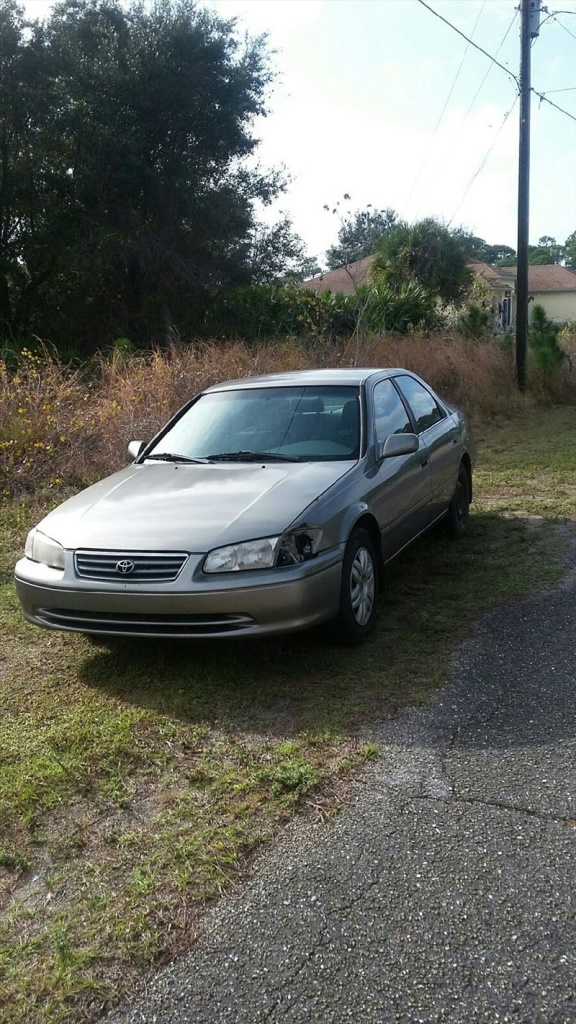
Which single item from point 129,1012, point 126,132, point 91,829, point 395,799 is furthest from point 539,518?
point 126,132

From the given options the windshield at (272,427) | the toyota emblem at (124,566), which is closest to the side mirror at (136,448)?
the windshield at (272,427)

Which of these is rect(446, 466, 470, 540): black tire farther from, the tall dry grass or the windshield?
the tall dry grass

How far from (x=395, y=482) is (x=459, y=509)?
6.59ft

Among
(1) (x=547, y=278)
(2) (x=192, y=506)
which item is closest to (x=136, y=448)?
(2) (x=192, y=506)

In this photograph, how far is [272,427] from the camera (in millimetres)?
5812

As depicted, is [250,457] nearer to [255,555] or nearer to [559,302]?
Result: [255,555]

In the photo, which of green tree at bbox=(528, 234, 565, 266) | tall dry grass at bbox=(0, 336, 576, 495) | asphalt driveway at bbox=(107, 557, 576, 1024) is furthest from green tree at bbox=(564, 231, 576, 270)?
asphalt driveway at bbox=(107, 557, 576, 1024)

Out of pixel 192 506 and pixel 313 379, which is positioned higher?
pixel 313 379

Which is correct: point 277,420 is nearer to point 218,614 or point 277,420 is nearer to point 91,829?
point 218,614

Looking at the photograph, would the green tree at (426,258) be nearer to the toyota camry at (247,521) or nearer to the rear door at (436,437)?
the rear door at (436,437)

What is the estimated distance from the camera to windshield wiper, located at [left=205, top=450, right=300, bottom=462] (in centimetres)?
544

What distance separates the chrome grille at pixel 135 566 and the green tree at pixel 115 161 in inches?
803

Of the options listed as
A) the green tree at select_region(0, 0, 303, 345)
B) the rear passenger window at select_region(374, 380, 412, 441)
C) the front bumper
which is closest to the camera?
the front bumper

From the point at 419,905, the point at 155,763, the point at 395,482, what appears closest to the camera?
the point at 419,905
